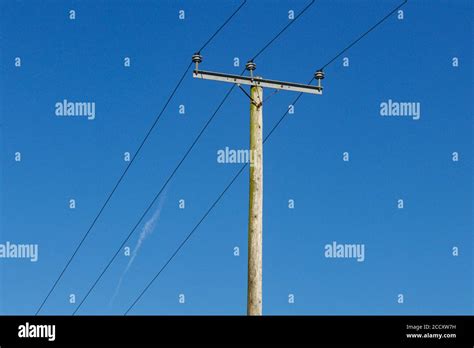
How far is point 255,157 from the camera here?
1305cm

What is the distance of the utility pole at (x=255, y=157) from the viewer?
12289 millimetres

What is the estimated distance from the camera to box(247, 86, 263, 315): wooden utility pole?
12227 mm
